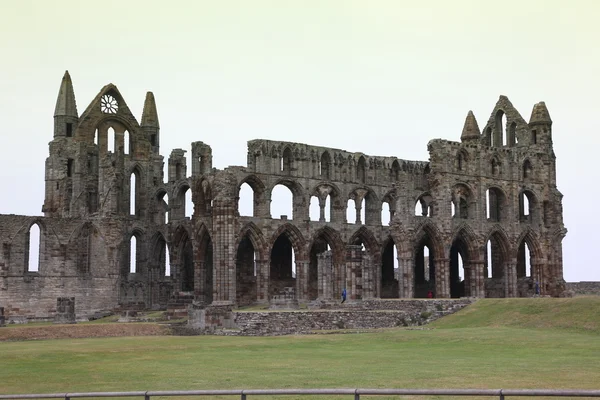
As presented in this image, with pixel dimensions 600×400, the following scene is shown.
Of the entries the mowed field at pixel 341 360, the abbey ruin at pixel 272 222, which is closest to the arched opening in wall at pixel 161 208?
the abbey ruin at pixel 272 222

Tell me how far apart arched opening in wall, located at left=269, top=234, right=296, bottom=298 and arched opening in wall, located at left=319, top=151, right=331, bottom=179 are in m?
5.40

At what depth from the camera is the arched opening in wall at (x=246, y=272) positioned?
64312mm

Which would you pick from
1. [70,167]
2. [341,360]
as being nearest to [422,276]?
[70,167]

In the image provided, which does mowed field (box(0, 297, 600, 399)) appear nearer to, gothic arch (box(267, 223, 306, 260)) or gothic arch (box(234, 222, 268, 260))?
gothic arch (box(234, 222, 268, 260))

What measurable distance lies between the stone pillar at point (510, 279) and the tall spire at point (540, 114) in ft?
39.3

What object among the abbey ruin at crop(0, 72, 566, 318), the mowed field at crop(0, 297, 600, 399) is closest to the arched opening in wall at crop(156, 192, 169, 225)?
the abbey ruin at crop(0, 72, 566, 318)

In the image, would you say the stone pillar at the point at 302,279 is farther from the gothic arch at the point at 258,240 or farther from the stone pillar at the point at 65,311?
the stone pillar at the point at 65,311

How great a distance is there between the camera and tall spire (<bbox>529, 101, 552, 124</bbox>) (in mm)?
71881

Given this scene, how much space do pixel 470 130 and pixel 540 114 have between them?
558 centimetres

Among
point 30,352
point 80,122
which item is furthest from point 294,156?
point 30,352

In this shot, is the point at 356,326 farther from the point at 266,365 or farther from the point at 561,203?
the point at 561,203

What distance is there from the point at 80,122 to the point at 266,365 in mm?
48515

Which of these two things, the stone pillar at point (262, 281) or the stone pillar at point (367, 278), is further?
the stone pillar at point (262, 281)

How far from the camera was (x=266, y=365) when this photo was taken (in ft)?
79.6
